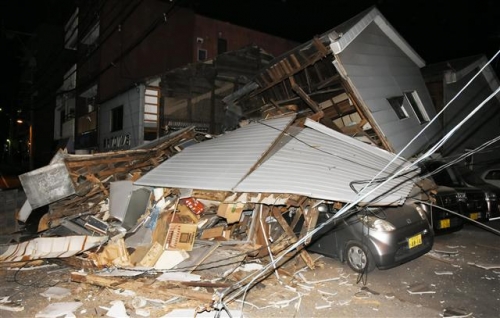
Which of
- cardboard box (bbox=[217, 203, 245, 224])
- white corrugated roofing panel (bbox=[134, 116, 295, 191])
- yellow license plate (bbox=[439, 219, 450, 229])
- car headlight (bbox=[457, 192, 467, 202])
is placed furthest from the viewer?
car headlight (bbox=[457, 192, 467, 202])

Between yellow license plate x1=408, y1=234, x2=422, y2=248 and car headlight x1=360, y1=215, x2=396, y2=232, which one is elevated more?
car headlight x1=360, y1=215, x2=396, y2=232

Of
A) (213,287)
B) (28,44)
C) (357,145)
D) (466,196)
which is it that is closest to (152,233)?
(213,287)

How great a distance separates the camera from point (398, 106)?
11.4m

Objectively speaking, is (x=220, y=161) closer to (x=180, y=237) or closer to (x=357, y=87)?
(x=180, y=237)

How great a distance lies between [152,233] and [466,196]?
7773 millimetres

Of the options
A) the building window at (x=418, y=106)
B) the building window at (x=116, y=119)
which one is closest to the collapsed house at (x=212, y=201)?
the building window at (x=418, y=106)

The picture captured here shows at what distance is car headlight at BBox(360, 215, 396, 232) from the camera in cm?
532

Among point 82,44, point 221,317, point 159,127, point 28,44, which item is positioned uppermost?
point 28,44

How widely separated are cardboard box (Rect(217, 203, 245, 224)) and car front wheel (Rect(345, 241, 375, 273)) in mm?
2118

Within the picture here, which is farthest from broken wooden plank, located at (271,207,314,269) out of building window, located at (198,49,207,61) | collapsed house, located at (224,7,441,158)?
building window, located at (198,49,207,61)

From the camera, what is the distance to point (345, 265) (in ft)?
19.7

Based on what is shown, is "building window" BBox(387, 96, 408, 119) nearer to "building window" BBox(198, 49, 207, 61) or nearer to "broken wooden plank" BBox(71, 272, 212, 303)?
"broken wooden plank" BBox(71, 272, 212, 303)

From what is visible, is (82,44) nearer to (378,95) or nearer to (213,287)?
(378,95)

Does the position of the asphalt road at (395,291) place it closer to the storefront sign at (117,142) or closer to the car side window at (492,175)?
the car side window at (492,175)
